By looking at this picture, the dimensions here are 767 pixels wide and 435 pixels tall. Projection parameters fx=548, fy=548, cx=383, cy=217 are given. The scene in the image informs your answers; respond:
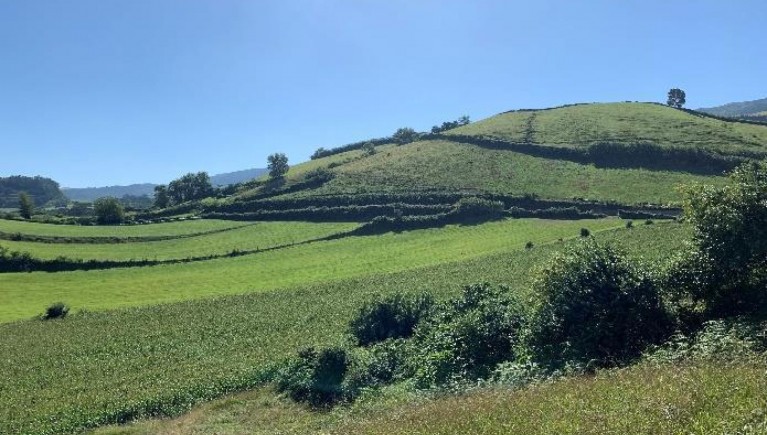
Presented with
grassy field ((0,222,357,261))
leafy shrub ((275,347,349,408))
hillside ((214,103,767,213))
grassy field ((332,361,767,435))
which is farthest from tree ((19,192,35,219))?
grassy field ((332,361,767,435))

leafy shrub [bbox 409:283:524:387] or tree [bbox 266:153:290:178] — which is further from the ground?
tree [bbox 266:153:290:178]

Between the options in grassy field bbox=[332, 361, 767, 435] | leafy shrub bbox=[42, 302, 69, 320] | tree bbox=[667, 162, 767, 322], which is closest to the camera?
grassy field bbox=[332, 361, 767, 435]

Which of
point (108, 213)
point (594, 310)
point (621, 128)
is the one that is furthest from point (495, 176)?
point (594, 310)

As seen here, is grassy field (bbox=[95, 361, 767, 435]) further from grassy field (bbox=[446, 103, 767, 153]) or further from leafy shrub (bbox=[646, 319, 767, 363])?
grassy field (bbox=[446, 103, 767, 153])

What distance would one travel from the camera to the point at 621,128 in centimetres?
12231

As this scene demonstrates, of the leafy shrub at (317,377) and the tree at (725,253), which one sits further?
the leafy shrub at (317,377)

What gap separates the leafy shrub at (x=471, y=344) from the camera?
2278 cm

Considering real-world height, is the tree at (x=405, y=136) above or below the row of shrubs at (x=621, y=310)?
above

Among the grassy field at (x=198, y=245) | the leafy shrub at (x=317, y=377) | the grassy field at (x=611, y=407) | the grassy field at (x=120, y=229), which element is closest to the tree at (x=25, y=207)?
the grassy field at (x=120, y=229)

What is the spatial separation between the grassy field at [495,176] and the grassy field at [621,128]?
1119 cm

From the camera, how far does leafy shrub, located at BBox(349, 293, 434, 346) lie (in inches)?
1379

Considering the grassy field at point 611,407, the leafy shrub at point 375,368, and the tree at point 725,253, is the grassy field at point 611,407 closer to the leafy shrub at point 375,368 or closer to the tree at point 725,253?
the leafy shrub at point 375,368

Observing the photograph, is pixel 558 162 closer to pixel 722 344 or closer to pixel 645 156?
pixel 645 156

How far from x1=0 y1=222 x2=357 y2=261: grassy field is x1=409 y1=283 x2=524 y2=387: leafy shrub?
2463 inches
